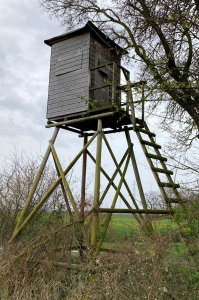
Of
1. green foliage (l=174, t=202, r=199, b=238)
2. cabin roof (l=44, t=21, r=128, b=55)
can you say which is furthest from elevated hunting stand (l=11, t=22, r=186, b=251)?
green foliage (l=174, t=202, r=199, b=238)

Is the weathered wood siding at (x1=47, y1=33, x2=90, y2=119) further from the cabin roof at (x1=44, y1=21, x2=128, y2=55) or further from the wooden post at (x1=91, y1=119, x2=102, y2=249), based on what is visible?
the wooden post at (x1=91, y1=119, x2=102, y2=249)

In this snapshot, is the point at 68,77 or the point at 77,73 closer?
the point at 77,73

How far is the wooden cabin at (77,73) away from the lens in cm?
856

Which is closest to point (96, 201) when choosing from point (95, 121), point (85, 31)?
point (95, 121)

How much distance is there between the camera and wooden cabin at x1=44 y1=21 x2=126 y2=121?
28.1 ft

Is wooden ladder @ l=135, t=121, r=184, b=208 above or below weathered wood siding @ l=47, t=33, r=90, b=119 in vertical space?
below

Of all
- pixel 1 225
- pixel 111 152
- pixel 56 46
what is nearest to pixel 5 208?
pixel 1 225

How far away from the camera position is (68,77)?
9070 millimetres

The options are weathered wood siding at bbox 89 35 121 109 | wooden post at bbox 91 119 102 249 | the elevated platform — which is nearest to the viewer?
wooden post at bbox 91 119 102 249

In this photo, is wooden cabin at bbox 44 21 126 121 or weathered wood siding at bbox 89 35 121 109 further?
weathered wood siding at bbox 89 35 121 109

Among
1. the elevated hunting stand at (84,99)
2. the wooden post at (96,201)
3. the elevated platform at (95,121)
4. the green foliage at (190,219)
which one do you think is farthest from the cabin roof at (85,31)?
the green foliage at (190,219)

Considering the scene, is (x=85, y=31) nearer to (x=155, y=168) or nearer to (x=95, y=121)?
(x=95, y=121)

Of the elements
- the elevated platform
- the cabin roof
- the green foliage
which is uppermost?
the cabin roof

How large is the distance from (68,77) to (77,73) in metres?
0.39
